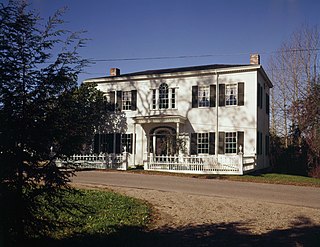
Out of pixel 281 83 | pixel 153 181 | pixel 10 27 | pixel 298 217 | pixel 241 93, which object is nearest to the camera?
pixel 10 27

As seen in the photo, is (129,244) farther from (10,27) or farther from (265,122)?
(265,122)

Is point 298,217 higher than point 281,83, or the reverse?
point 281,83

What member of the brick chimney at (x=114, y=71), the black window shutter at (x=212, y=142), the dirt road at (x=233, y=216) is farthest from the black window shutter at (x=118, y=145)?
the dirt road at (x=233, y=216)

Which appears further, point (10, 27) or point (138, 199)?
point (138, 199)

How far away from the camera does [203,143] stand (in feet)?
75.2

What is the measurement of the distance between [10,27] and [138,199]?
23.9 feet

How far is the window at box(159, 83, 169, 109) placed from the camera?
2436 cm

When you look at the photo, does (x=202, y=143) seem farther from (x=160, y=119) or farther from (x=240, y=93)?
(x=240, y=93)

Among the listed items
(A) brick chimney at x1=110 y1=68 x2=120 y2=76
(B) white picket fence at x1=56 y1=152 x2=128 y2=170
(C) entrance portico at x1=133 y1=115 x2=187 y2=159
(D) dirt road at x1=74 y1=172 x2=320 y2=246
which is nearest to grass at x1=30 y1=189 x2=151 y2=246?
(D) dirt road at x1=74 y1=172 x2=320 y2=246

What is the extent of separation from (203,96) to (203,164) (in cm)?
493

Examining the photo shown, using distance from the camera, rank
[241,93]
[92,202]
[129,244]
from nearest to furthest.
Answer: [129,244]
[92,202]
[241,93]

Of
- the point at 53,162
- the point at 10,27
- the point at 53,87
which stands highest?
the point at 10,27

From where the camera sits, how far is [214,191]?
13672 mm

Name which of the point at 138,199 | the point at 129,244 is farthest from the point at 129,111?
the point at 129,244
